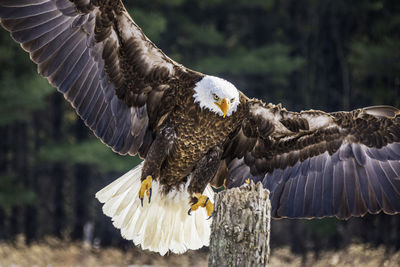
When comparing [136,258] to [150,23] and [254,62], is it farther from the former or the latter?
[254,62]

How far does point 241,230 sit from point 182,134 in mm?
1312

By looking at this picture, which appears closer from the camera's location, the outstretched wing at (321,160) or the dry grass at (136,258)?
the outstretched wing at (321,160)

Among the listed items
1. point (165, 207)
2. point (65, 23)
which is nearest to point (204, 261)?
point (165, 207)

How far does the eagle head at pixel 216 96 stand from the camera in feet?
14.1

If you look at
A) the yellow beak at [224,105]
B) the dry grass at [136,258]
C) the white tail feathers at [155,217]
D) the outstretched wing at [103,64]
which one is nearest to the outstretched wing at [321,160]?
the white tail feathers at [155,217]

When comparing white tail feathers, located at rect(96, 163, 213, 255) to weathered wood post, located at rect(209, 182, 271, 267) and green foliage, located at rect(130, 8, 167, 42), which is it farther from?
green foliage, located at rect(130, 8, 167, 42)

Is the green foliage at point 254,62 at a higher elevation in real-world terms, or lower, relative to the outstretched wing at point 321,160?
higher

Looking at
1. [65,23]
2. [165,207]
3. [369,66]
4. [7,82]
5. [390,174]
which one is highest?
[369,66]

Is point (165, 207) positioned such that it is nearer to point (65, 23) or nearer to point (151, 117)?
point (151, 117)

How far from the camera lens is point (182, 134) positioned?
4.54 meters

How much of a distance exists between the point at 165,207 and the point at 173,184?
22 cm

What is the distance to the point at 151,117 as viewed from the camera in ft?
15.7

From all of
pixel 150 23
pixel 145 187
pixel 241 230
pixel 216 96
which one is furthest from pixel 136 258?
pixel 241 230

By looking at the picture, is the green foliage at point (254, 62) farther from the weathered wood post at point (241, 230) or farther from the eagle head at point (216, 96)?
the weathered wood post at point (241, 230)
